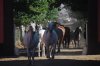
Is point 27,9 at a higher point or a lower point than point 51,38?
higher

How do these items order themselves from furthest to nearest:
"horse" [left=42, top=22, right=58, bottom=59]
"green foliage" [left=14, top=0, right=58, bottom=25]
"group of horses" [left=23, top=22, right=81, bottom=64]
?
"green foliage" [left=14, top=0, right=58, bottom=25] → "horse" [left=42, top=22, right=58, bottom=59] → "group of horses" [left=23, top=22, right=81, bottom=64]

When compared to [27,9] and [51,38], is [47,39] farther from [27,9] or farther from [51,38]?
[27,9]

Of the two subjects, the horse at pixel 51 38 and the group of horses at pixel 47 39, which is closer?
the group of horses at pixel 47 39

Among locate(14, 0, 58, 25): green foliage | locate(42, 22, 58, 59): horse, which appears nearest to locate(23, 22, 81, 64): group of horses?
locate(42, 22, 58, 59): horse

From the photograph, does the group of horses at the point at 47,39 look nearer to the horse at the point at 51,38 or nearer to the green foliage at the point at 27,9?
the horse at the point at 51,38

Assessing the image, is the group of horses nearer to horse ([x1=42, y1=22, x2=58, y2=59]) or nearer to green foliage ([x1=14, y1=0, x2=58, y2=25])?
horse ([x1=42, y1=22, x2=58, y2=59])

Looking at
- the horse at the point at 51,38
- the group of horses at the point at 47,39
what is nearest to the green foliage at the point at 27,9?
the group of horses at the point at 47,39

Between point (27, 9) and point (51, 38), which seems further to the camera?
point (27, 9)

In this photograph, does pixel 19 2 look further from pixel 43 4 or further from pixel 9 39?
pixel 43 4

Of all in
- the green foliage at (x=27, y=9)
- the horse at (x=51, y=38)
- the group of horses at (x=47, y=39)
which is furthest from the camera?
the green foliage at (x=27, y=9)

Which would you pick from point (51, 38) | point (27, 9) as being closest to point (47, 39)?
point (51, 38)

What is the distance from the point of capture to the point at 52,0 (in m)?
33.2

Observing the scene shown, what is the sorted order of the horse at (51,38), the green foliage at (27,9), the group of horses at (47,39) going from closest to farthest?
1. the group of horses at (47,39)
2. the horse at (51,38)
3. the green foliage at (27,9)

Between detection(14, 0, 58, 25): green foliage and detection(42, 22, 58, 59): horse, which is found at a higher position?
detection(14, 0, 58, 25): green foliage
